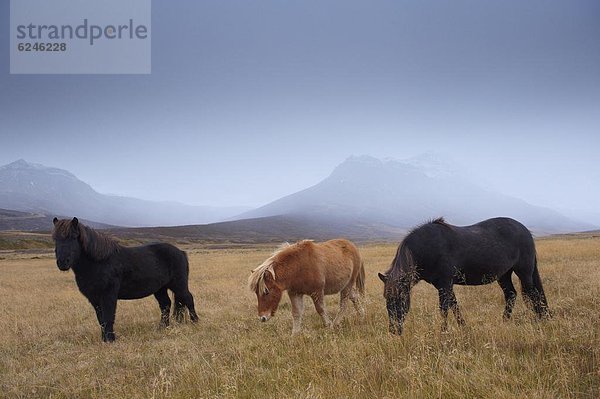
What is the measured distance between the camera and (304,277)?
8016 millimetres

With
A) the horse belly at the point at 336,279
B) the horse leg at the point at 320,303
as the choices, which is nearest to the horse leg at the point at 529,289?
the horse belly at the point at 336,279

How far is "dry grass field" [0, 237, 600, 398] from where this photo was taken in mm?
3949

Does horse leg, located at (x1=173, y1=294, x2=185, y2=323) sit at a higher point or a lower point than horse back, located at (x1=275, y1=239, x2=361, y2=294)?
lower

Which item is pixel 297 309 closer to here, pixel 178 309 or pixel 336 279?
pixel 336 279

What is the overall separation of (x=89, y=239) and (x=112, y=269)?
2.88 ft

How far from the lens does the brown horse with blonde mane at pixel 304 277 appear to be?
292 inches

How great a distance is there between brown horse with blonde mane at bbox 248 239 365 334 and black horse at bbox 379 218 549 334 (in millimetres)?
1906

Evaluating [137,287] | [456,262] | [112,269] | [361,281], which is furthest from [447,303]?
[112,269]

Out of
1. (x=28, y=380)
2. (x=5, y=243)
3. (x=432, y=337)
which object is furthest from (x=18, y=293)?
(x=5, y=243)

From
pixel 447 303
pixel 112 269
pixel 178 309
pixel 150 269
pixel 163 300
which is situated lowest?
pixel 178 309

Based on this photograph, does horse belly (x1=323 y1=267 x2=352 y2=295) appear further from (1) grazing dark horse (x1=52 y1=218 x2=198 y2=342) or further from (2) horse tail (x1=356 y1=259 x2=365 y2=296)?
(1) grazing dark horse (x1=52 y1=218 x2=198 y2=342)

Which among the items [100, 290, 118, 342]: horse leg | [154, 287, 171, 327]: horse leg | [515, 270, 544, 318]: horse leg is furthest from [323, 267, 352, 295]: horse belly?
[100, 290, 118, 342]: horse leg

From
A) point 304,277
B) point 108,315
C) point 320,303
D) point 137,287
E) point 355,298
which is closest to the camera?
point 304,277

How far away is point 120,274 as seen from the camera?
906 centimetres
